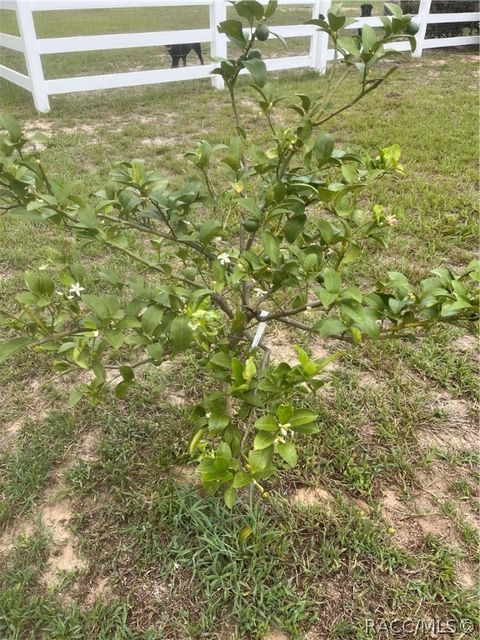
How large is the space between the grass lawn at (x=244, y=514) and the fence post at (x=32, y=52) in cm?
385

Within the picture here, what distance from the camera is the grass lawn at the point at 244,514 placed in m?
1.42

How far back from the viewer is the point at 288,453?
1058mm

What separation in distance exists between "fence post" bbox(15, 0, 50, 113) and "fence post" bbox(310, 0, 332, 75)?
3.77 metres

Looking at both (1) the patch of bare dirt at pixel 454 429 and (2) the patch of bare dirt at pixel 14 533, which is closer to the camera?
(2) the patch of bare dirt at pixel 14 533

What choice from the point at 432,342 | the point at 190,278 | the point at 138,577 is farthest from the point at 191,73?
the point at 138,577

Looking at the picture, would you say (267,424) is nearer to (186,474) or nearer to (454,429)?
(186,474)

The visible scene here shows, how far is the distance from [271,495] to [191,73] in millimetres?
6130

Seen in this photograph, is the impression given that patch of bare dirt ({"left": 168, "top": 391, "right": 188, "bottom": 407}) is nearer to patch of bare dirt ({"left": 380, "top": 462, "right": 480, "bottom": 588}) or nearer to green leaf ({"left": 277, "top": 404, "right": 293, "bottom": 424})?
patch of bare dirt ({"left": 380, "top": 462, "right": 480, "bottom": 588})

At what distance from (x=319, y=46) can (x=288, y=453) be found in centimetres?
777

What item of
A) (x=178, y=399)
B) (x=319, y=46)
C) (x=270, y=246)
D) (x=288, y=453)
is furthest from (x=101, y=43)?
(x=288, y=453)

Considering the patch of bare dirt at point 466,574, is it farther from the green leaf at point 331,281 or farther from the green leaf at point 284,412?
the green leaf at point 331,281

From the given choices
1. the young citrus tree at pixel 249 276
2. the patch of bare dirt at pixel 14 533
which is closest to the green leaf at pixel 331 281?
the young citrus tree at pixel 249 276

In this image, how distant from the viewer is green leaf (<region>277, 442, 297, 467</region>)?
Result: 1.04 meters

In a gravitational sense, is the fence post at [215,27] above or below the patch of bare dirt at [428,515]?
above
